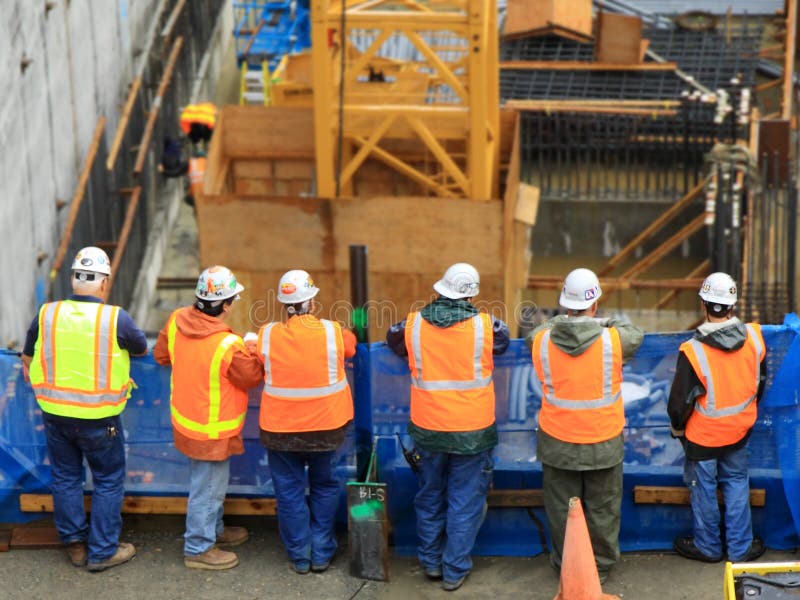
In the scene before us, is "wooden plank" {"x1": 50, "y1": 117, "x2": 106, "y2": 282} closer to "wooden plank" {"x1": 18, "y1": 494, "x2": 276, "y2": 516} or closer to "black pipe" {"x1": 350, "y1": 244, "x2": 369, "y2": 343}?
"wooden plank" {"x1": 18, "y1": 494, "x2": 276, "y2": 516}

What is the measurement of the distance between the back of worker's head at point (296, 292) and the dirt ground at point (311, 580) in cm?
156

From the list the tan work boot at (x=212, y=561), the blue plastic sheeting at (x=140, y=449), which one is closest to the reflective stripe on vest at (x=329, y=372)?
the blue plastic sheeting at (x=140, y=449)

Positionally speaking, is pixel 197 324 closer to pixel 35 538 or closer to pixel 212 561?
pixel 212 561

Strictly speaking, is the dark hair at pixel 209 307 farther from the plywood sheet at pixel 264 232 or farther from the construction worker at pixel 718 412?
the plywood sheet at pixel 264 232

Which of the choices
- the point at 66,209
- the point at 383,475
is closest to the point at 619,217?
the point at 66,209

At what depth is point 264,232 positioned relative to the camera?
1169 cm

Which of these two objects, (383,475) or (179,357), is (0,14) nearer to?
(179,357)

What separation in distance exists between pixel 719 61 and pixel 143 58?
9.29 m

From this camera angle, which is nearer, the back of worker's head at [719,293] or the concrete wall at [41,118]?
the back of worker's head at [719,293]

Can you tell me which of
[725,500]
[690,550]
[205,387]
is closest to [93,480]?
[205,387]

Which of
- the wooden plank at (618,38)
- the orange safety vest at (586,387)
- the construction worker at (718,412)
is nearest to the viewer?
the orange safety vest at (586,387)

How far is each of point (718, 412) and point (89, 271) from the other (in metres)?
3.52

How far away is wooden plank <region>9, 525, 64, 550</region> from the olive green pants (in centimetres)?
295

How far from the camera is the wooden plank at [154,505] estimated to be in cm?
747
